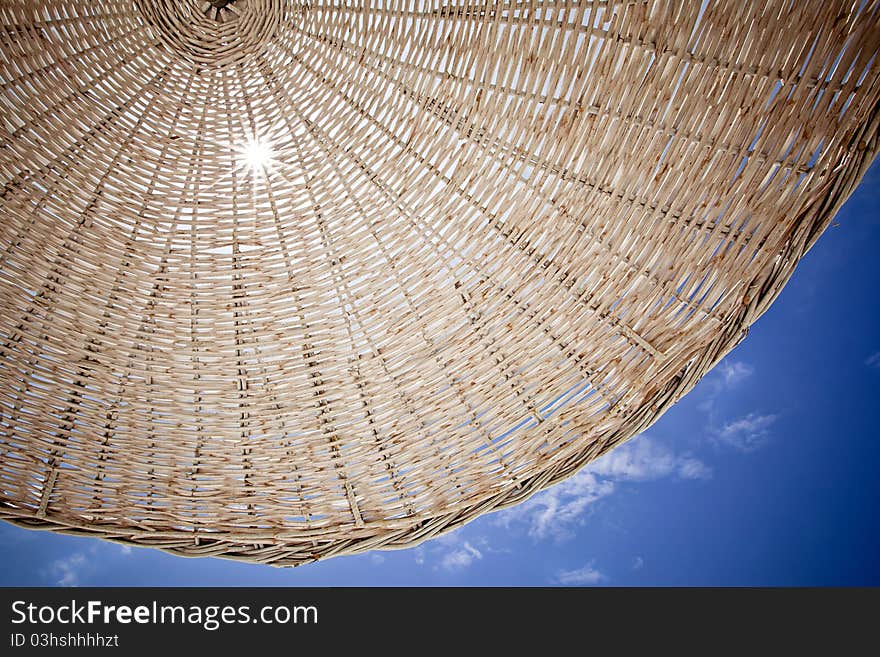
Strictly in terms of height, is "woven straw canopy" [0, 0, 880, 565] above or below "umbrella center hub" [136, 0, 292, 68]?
below

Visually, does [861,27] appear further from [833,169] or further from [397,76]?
[397,76]

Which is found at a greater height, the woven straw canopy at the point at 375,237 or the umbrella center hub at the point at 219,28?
the umbrella center hub at the point at 219,28

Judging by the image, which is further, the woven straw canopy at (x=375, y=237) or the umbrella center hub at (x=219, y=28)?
the umbrella center hub at (x=219, y=28)

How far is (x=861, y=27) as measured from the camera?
0.52m

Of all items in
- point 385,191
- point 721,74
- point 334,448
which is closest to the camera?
point 721,74

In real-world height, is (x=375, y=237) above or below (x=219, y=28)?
below

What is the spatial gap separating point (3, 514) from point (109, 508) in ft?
0.34

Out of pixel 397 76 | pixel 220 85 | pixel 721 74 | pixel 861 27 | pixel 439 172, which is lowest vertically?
pixel 861 27

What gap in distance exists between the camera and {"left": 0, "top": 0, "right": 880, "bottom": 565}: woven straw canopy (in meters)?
0.63

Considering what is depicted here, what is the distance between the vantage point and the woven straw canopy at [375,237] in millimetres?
626

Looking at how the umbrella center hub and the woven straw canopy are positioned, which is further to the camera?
the umbrella center hub

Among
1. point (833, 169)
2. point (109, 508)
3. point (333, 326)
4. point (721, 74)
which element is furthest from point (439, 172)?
point (109, 508)

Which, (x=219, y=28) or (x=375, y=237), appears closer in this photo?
(x=375, y=237)

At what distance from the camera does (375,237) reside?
903 millimetres
